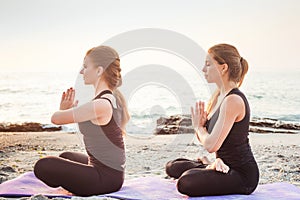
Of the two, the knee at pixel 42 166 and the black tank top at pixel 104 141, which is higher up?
the black tank top at pixel 104 141

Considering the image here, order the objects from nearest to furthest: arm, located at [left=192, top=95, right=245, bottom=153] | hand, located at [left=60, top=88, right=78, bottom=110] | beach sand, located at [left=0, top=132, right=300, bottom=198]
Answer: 1. arm, located at [left=192, top=95, right=245, bottom=153]
2. hand, located at [left=60, top=88, right=78, bottom=110]
3. beach sand, located at [left=0, top=132, right=300, bottom=198]

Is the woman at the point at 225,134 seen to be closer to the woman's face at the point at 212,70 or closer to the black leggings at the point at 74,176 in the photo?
the woman's face at the point at 212,70

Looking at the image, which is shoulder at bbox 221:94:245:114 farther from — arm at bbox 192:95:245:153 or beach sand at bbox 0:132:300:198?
beach sand at bbox 0:132:300:198

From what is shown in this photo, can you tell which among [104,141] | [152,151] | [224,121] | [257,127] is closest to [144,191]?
[104,141]

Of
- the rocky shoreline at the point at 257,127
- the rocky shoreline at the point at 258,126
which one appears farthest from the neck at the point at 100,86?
the rocky shoreline at the point at 257,127

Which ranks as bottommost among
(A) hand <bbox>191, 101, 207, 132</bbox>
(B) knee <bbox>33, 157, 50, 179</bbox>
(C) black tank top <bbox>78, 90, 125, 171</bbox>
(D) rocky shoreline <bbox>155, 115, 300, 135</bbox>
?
(D) rocky shoreline <bbox>155, 115, 300, 135</bbox>

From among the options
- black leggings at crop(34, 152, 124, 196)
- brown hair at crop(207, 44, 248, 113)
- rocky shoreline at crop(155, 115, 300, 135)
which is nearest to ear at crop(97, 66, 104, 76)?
black leggings at crop(34, 152, 124, 196)

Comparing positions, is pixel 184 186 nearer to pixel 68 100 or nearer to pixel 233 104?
pixel 233 104

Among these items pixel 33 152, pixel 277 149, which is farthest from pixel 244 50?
pixel 33 152

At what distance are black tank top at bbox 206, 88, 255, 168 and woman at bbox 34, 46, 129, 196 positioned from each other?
0.54 meters

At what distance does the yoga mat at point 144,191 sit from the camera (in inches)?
91.7

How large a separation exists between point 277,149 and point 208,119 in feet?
9.19

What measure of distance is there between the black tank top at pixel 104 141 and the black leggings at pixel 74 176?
0.05m

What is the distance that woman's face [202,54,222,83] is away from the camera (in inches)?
94.3
